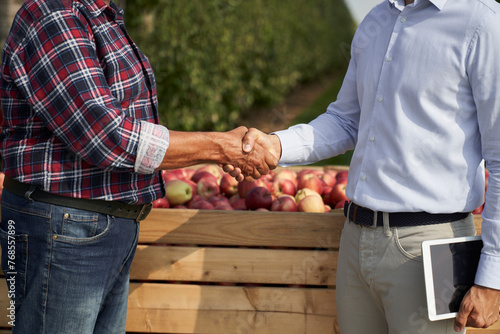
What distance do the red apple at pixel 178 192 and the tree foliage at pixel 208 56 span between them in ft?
13.0

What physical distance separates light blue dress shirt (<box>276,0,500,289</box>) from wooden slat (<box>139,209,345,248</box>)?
23.0 inches

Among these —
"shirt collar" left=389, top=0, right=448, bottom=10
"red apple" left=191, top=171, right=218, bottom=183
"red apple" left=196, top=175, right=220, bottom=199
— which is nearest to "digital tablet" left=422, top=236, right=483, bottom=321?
"shirt collar" left=389, top=0, right=448, bottom=10

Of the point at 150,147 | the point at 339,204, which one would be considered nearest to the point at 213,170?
the point at 339,204

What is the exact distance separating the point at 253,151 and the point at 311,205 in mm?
723

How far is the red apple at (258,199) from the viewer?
109 inches

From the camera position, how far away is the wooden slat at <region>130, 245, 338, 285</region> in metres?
2.34

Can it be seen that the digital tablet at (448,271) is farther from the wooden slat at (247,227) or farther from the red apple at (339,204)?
the red apple at (339,204)

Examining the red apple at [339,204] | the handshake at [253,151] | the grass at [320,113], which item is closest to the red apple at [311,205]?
the red apple at [339,204]

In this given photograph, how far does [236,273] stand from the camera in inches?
92.6

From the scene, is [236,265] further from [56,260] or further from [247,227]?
[56,260]

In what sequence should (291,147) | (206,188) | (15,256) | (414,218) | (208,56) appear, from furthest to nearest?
(208,56)
(206,188)
(291,147)
(15,256)
(414,218)

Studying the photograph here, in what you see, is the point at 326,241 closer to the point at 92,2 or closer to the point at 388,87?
the point at 388,87

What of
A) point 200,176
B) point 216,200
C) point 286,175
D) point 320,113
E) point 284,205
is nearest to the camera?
point 284,205

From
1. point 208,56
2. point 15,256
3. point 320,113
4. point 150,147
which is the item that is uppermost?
point 150,147
